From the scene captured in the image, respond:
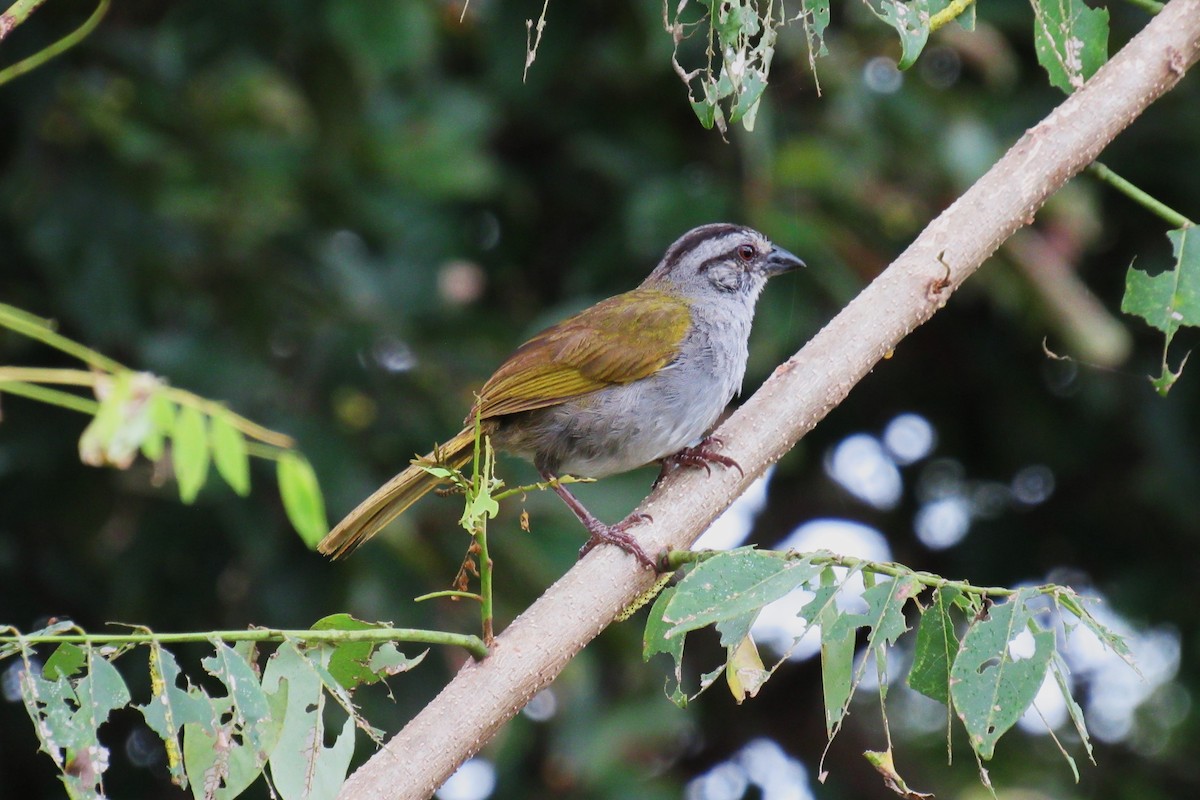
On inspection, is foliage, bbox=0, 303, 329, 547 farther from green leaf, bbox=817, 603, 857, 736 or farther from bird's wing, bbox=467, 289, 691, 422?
bird's wing, bbox=467, 289, 691, 422

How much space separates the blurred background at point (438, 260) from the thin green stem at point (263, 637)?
253cm

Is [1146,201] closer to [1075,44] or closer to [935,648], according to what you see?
[1075,44]

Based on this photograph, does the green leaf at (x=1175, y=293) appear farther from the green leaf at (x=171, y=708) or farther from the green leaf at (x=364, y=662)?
the green leaf at (x=171, y=708)

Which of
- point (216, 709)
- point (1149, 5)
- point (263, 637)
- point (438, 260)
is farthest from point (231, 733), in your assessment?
point (438, 260)

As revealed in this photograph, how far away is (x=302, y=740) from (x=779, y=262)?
305cm

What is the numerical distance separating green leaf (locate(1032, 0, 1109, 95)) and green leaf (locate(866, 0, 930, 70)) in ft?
1.82

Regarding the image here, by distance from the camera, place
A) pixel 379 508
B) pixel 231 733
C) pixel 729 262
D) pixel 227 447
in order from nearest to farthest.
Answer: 1. pixel 231 733
2. pixel 227 447
3. pixel 379 508
4. pixel 729 262

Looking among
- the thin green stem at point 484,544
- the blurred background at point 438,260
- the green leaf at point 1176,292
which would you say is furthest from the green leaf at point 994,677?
the blurred background at point 438,260

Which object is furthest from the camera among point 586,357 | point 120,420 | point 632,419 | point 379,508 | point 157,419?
point 586,357

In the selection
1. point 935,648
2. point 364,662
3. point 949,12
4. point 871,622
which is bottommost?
point 935,648

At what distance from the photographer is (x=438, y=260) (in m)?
5.72

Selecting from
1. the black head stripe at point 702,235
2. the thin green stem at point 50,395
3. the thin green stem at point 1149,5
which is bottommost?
the black head stripe at point 702,235

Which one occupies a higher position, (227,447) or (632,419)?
(227,447)

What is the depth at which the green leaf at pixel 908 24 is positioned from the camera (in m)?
2.10
